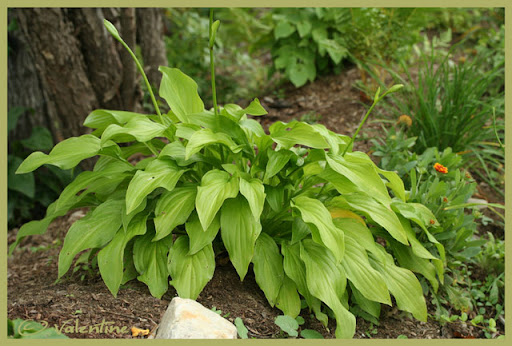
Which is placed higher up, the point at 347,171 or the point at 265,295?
the point at 347,171

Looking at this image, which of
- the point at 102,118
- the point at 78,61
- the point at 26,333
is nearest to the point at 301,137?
the point at 102,118

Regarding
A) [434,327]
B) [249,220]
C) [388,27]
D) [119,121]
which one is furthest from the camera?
[388,27]

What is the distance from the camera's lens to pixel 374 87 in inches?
193

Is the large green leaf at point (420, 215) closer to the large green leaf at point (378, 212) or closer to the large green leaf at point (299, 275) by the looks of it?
the large green leaf at point (378, 212)

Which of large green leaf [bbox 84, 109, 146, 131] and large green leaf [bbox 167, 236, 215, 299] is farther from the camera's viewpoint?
large green leaf [bbox 84, 109, 146, 131]

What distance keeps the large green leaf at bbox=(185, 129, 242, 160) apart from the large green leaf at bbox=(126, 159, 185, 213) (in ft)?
0.66

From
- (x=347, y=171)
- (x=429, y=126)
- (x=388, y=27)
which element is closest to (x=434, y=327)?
(x=347, y=171)

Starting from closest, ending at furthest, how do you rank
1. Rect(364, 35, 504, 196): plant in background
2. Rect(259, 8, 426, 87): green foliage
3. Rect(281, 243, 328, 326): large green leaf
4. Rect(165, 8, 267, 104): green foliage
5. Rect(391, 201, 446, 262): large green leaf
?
Rect(281, 243, 328, 326): large green leaf
Rect(391, 201, 446, 262): large green leaf
Rect(364, 35, 504, 196): plant in background
Rect(259, 8, 426, 87): green foliage
Rect(165, 8, 267, 104): green foliage

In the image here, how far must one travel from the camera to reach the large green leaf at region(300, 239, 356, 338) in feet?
8.23

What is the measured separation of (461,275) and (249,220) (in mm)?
1647

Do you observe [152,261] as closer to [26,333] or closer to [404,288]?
[26,333]

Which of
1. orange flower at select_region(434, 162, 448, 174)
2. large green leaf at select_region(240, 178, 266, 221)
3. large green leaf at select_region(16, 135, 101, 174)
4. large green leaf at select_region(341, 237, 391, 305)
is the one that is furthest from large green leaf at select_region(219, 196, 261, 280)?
orange flower at select_region(434, 162, 448, 174)

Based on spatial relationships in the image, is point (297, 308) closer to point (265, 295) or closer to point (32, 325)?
point (265, 295)

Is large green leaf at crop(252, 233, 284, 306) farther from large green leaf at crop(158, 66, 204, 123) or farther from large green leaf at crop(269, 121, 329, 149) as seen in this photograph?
large green leaf at crop(158, 66, 204, 123)
